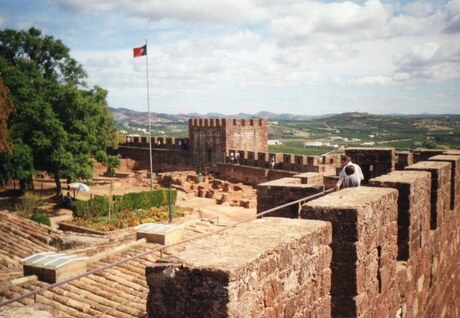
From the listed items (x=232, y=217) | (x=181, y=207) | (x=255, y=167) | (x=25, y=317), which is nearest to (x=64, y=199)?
(x=181, y=207)

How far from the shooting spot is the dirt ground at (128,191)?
866 inches

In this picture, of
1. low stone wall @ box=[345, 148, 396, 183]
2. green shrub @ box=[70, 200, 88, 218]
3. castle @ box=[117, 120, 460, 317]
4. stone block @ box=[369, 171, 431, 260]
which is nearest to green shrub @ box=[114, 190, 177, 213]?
green shrub @ box=[70, 200, 88, 218]

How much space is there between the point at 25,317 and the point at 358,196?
A: 4.76 m

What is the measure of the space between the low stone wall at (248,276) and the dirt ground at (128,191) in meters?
14.4

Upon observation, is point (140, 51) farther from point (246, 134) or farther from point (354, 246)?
point (354, 246)

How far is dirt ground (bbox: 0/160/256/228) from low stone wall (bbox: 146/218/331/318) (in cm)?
1436

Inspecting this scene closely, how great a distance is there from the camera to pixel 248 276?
2.46m

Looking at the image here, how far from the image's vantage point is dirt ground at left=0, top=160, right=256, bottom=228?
22.0 meters

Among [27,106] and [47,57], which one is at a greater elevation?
[47,57]

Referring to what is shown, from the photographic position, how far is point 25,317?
18.0 ft

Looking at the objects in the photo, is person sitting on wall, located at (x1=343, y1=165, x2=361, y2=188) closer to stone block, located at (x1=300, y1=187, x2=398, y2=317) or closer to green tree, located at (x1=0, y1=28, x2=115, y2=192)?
stone block, located at (x1=300, y1=187, x2=398, y2=317)

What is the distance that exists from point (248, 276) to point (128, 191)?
28.3 meters

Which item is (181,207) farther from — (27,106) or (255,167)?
(27,106)

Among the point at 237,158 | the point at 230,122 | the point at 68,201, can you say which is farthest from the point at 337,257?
the point at 230,122
